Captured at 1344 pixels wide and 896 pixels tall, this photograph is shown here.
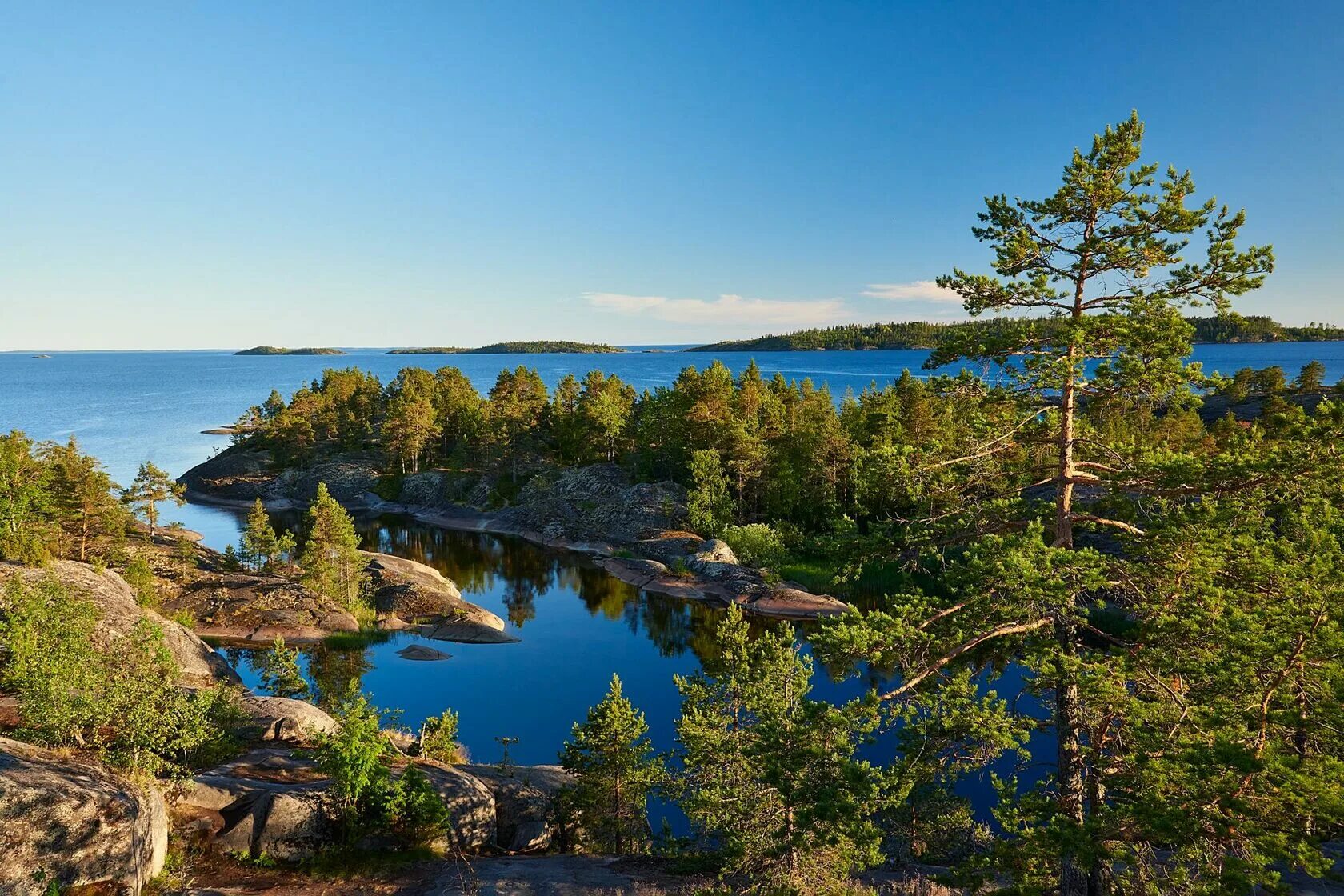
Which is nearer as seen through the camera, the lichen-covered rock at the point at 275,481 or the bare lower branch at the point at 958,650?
the bare lower branch at the point at 958,650

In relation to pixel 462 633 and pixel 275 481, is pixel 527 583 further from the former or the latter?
pixel 275 481

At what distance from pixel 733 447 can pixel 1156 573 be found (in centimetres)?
5211

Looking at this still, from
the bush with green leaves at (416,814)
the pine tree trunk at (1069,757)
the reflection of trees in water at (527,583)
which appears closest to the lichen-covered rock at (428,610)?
the reflection of trees in water at (527,583)

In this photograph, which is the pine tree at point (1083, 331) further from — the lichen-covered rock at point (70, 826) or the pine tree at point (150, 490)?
the pine tree at point (150, 490)

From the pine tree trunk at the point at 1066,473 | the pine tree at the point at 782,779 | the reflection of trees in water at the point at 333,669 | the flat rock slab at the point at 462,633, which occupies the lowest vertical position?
the flat rock slab at the point at 462,633

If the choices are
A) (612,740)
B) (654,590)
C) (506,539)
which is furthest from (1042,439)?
(506,539)

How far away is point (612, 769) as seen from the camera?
798 inches

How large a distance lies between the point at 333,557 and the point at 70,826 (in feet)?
112

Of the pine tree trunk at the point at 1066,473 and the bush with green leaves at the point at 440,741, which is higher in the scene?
the pine tree trunk at the point at 1066,473

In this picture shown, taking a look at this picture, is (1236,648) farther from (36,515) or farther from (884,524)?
(36,515)

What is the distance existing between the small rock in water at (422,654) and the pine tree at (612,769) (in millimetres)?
23616

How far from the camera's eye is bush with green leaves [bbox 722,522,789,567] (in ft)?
181

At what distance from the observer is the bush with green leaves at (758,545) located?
55156mm

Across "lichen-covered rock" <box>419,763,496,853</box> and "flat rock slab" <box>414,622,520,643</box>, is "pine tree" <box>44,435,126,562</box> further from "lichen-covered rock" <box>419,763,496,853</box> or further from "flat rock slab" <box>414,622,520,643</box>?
"lichen-covered rock" <box>419,763,496,853</box>
